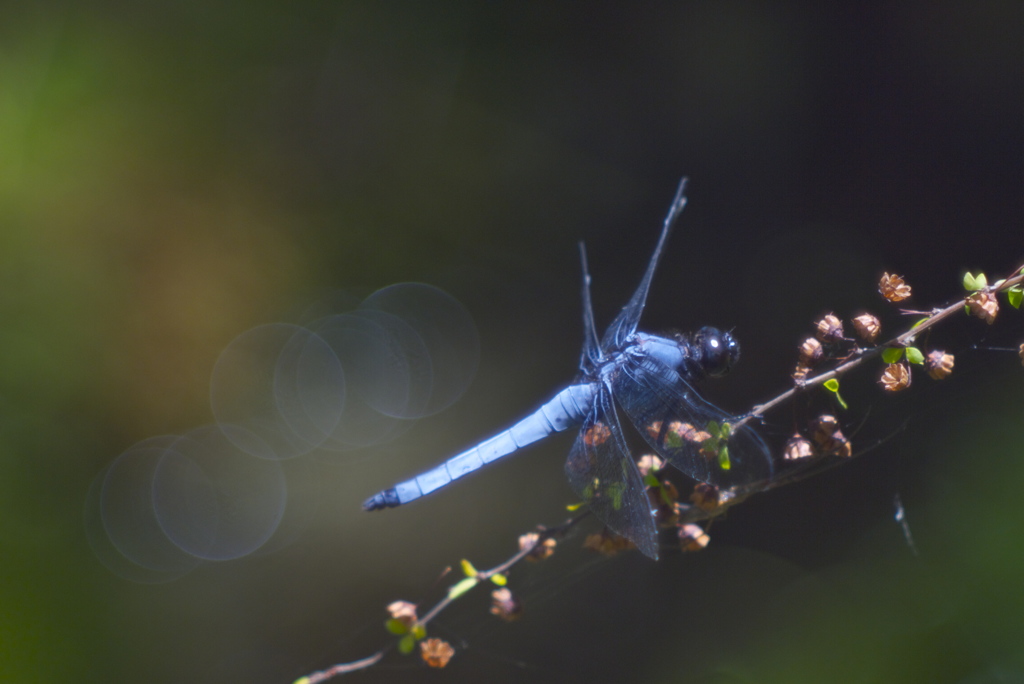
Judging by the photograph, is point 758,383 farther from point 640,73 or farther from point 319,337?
point 319,337

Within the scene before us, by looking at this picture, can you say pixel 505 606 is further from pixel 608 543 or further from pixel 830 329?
pixel 830 329

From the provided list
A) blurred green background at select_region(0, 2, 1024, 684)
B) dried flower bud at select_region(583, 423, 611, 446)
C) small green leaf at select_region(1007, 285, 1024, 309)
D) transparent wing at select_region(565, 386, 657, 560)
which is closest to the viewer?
small green leaf at select_region(1007, 285, 1024, 309)

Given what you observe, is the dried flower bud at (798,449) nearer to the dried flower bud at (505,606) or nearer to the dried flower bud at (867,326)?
the dried flower bud at (867,326)

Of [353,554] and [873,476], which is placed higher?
[353,554]

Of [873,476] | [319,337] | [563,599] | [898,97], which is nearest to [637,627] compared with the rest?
[563,599]

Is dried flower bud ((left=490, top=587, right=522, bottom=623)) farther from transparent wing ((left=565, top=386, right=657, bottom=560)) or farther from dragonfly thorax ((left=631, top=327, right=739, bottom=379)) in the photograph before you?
dragonfly thorax ((left=631, top=327, right=739, bottom=379))

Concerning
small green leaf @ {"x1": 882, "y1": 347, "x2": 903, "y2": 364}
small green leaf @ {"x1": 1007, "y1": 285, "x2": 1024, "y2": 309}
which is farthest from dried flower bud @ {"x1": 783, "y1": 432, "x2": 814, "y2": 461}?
small green leaf @ {"x1": 1007, "y1": 285, "x2": 1024, "y2": 309}
